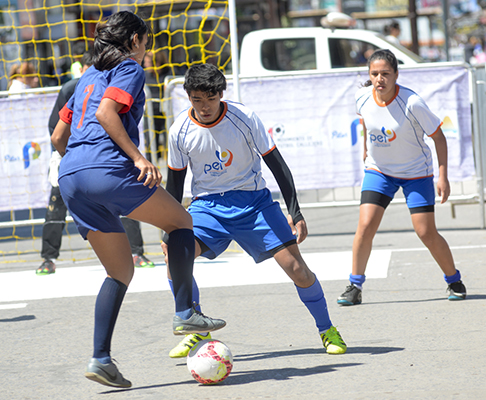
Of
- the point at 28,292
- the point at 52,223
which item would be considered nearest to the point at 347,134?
the point at 52,223

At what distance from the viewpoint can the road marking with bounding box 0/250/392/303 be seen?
662 centimetres

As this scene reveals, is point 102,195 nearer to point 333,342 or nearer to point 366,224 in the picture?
point 333,342

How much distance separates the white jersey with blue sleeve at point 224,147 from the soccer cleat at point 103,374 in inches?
48.0

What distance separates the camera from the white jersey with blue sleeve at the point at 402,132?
5461mm

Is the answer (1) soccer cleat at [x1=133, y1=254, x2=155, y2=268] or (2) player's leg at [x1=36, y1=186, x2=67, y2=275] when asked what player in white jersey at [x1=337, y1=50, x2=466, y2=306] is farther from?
(2) player's leg at [x1=36, y1=186, x2=67, y2=275]

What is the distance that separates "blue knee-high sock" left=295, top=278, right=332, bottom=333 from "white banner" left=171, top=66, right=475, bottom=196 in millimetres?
4508

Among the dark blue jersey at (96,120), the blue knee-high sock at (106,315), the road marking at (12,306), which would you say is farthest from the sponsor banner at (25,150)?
the blue knee-high sock at (106,315)

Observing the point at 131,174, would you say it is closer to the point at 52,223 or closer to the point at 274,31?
the point at 52,223

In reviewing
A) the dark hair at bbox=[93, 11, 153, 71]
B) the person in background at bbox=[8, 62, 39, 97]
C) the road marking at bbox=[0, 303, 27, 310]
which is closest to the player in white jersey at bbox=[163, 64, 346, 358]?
the dark hair at bbox=[93, 11, 153, 71]

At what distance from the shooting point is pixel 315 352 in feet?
14.6

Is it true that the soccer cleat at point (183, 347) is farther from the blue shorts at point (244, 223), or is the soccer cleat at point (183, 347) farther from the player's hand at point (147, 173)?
the player's hand at point (147, 173)

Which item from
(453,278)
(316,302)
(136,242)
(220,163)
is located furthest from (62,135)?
(136,242)

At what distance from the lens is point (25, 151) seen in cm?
884

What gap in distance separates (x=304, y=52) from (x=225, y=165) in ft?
30.3
